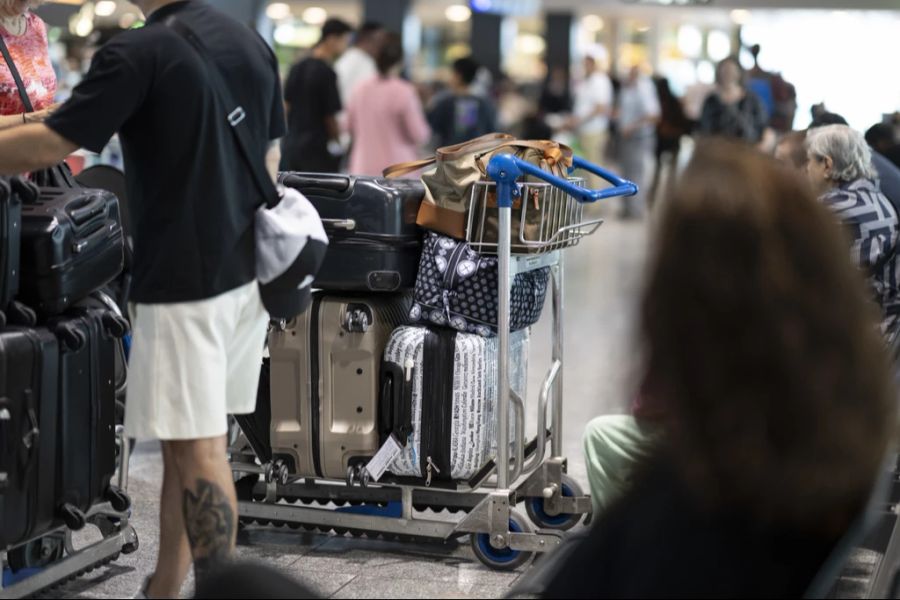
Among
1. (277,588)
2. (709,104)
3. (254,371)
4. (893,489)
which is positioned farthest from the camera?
(709,104)

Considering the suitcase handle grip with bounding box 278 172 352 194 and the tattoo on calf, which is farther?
the suitcase handle grip with bounding box 278 172 352 194

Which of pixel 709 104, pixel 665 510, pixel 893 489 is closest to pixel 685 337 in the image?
Result: pixel 665 510

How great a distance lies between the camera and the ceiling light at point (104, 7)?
940 centimetres

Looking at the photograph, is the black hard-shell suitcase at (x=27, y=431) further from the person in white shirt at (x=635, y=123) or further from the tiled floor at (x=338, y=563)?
the person in white shirt at (x=635, y=123)

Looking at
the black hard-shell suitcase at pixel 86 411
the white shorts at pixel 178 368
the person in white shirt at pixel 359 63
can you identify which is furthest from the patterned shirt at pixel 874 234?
the person in white shirt at pixel 359 63

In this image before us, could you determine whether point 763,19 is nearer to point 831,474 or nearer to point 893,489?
point 893,489

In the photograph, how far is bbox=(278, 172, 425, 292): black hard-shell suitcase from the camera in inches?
153

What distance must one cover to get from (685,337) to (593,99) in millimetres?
16990

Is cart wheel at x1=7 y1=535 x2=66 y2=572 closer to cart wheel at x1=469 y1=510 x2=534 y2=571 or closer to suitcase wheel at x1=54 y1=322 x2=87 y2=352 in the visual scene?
suitcase wheel at x1=54 y1=322 x2=87 y2=352

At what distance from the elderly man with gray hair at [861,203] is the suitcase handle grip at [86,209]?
2085 millimetres

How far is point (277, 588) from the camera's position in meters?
2.08

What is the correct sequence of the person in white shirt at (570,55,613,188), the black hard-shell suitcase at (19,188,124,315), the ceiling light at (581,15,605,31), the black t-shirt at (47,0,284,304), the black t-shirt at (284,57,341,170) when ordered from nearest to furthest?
the black t-shirt at (47,0,284,304), the black hard-shell suitcase at (19,188,124,315), the black t-shirt at (284,57,341,170), the person in white shirt at (570,55,613,188), the ceiling light at (581,15,605,31)

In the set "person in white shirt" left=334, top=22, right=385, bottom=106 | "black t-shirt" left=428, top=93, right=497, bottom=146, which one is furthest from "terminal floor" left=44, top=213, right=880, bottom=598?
"black t-shirt" left=428, top=93, right=497, bottom=146

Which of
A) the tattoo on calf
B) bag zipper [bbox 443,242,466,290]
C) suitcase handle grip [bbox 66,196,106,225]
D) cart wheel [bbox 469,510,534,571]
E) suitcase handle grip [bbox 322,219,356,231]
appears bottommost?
cart wheel [bbox 469,510,534,571]
